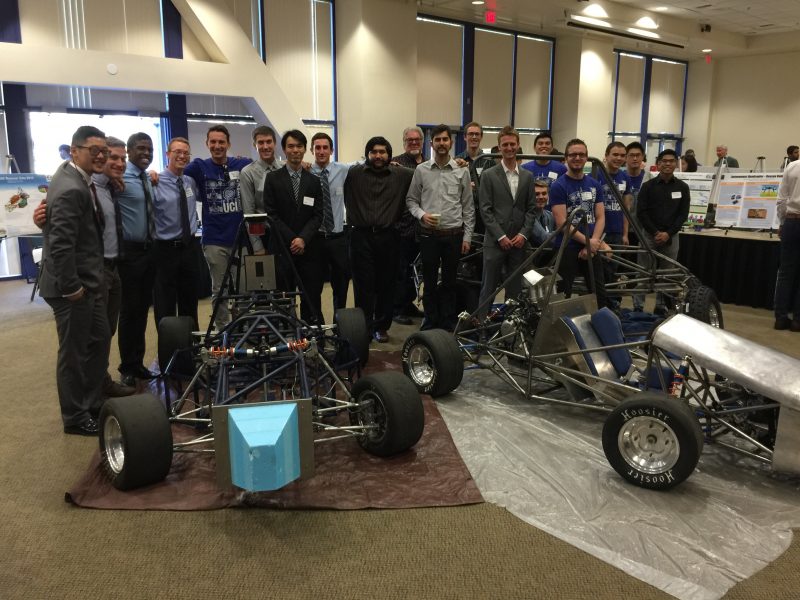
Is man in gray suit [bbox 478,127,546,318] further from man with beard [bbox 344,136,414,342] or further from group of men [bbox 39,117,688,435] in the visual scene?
man with beard [bbox 344,136,414,342]

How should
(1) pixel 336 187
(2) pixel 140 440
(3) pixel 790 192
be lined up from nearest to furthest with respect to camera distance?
(2) pixel 140 440 → (1) pixel 336 187 → (3) pixel 790 192

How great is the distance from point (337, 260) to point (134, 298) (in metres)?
1.56

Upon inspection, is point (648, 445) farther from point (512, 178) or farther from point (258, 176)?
point (258, 176)

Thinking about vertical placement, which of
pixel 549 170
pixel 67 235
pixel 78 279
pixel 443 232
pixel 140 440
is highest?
pixel 549 170

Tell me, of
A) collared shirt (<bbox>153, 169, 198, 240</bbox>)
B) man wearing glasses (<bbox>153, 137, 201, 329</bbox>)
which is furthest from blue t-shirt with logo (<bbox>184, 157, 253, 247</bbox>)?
collared shirt (<bbox>153, 169, 198, 240</bbox>)

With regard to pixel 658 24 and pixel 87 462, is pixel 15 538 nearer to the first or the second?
pixel 87 462

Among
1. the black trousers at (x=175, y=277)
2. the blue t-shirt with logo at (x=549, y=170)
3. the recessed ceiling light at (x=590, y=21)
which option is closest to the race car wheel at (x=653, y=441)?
the black trousers at (x=175, y=277)

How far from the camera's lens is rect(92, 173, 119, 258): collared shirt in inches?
154

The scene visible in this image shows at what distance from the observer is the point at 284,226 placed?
15.3 feet

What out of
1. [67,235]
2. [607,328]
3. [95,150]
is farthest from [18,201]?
[607,328]

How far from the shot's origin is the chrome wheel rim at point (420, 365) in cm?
405

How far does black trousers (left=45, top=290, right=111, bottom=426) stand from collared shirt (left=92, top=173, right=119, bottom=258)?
0.45 meters

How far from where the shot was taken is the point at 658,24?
1351 centimetres

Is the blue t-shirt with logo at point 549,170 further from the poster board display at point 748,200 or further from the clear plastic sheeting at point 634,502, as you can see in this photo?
the clear plastic sheeting at point 634,502
